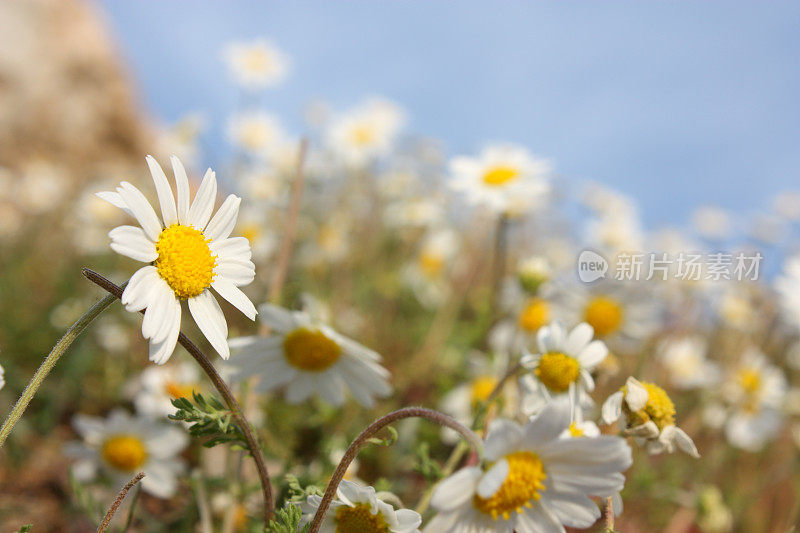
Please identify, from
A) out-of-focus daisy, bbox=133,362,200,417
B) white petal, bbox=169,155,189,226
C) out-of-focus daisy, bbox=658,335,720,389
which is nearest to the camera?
white petal, bbox=169,155,189,226

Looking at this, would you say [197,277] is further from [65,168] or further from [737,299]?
[65,168]

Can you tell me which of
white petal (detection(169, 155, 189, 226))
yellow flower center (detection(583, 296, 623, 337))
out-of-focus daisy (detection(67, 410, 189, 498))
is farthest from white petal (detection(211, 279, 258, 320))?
yellow flower center (detection(583, 296, 623, 337))

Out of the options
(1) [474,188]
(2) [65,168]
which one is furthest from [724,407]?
(2) [65,168]

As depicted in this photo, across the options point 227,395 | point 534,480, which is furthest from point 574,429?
point 227,395

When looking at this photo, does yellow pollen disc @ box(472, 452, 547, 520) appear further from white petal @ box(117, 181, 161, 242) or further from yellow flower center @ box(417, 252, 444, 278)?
yellow flower center @ box(417, 252, 444, 278)

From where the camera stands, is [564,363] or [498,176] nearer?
[564,363]

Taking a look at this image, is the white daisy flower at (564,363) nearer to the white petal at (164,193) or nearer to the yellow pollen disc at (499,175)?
the white petal at (164,193)

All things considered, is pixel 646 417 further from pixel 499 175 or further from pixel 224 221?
pixel 499 175
